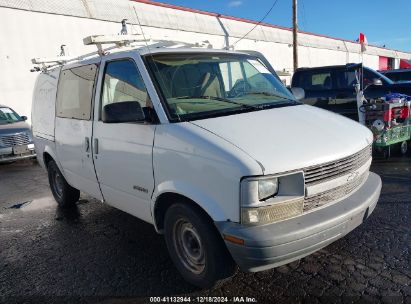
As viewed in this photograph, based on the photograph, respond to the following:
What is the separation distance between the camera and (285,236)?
2645mm

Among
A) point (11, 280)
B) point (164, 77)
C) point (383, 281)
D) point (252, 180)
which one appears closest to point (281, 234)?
point (252, 180)

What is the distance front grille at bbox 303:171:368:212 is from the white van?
0.01m

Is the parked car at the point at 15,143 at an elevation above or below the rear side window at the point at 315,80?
below

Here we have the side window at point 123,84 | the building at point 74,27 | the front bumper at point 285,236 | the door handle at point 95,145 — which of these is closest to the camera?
the front bumper at point 285,236

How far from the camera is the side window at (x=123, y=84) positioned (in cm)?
357

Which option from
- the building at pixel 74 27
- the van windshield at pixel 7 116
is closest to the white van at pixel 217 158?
the building at pixel 74 27

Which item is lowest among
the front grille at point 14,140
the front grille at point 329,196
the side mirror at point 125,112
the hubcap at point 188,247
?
the front grille at point 14,140

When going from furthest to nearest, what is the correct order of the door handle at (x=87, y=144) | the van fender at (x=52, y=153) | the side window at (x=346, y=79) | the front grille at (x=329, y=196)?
the side window at (x=346, y=79), the van fender at (x=52, y=153), the door handle at (x=87, y=144), the front grille at (x=329, y=196)

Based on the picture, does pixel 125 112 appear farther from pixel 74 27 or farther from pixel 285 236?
pixel 74 27

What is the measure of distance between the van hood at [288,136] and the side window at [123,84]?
74 cm

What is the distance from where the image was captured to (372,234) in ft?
13.7

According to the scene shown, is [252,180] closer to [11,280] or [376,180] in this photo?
[376,180]

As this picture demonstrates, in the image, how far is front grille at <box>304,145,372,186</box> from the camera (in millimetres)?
2824

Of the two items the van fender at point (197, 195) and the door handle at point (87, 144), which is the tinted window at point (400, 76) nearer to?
the door handle at point (87, 144)
